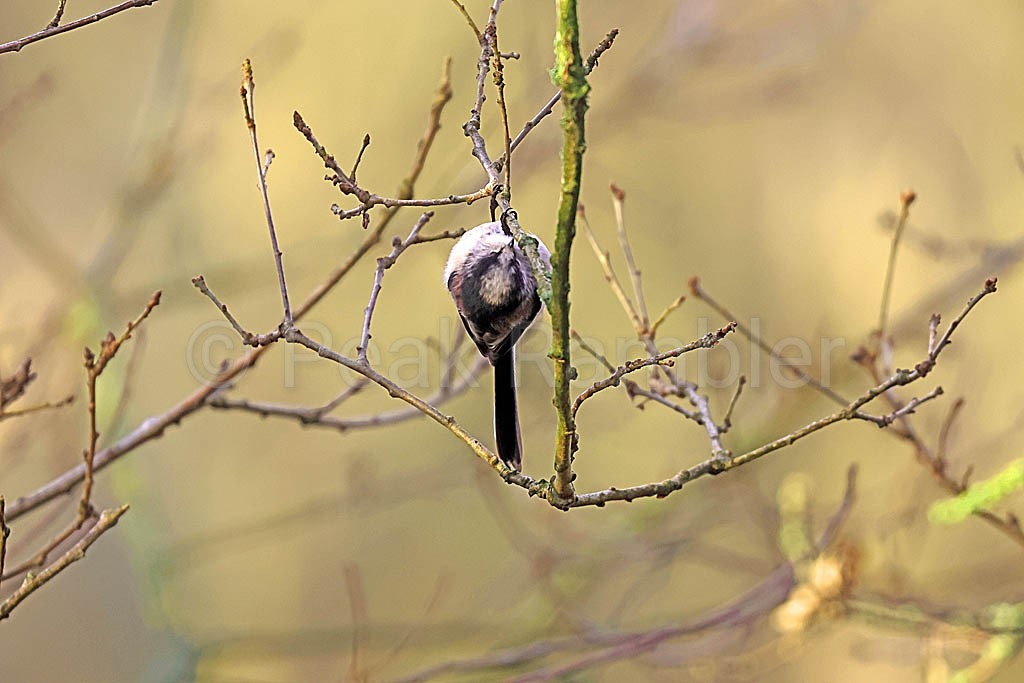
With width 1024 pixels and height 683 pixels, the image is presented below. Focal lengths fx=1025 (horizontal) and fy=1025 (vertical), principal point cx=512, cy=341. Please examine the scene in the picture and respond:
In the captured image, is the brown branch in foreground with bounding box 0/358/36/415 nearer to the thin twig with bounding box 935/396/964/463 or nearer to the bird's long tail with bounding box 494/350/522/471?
the bird's long tail with bounding box 494/350/522/471

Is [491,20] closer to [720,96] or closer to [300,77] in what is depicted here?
[720,96]

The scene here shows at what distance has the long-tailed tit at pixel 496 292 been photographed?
1.95 meters

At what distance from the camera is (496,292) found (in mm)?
1957

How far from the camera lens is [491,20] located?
1.61m

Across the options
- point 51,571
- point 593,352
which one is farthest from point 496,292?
point 51,571

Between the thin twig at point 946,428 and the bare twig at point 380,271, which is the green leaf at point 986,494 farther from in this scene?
the bare twig at point 380,271

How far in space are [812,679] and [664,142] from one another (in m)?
3.16

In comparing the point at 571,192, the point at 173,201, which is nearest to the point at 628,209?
the point at 173,201

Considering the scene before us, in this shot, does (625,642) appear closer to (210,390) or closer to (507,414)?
(507,414)

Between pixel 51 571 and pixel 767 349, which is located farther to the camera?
pixel 767 349

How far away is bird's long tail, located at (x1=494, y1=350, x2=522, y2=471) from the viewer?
211 cm

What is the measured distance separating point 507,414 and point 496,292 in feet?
1.03

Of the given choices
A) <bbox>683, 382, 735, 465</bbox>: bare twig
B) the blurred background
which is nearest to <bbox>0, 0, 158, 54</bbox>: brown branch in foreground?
<bbox>683, 382, 735, 465</bbox>: bare twig

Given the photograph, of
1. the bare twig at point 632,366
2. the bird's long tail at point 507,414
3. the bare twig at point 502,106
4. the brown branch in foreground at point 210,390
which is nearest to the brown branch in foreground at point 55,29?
the bare twig at point 502,106
